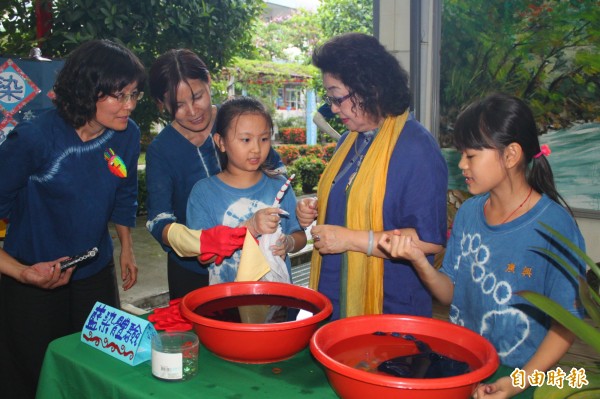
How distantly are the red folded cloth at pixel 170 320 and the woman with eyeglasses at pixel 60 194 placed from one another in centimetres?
39

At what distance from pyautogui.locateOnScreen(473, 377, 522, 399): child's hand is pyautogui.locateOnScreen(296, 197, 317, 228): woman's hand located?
2.72 feet

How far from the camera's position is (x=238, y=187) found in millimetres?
1921

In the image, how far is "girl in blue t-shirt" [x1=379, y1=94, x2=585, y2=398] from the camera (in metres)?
1.45

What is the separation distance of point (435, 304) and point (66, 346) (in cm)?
323

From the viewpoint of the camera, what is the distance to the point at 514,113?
153 cm

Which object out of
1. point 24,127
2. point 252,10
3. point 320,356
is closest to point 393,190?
point 320,356


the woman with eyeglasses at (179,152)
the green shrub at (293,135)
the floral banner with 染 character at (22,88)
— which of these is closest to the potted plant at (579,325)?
the woman with eyeglasses at (179,152)

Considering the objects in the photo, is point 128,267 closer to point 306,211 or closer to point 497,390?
point 306,211

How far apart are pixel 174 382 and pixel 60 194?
3.09 ft

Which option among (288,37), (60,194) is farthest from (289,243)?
(288,37)

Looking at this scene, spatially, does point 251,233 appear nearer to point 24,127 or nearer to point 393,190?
point 393,190

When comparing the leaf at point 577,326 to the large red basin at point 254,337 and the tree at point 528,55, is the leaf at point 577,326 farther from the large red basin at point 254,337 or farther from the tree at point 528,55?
the tree at point 528,55

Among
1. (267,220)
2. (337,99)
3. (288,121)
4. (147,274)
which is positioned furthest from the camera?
(288,121)

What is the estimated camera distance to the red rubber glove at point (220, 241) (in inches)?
61.4
